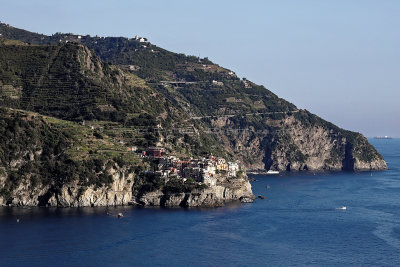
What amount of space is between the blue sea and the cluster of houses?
23.6 ft

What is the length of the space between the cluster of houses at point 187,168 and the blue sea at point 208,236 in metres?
7.20

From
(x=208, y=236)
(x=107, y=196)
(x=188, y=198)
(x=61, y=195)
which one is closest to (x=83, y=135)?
(x=107, y=196)

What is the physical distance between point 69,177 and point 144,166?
14584mm

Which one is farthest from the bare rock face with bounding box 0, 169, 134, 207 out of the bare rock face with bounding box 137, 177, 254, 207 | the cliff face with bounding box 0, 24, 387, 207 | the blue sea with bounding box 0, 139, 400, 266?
the bare rock face with bounding box 137, 177, 254, 207

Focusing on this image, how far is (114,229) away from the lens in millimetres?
95688

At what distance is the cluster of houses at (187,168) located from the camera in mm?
120312

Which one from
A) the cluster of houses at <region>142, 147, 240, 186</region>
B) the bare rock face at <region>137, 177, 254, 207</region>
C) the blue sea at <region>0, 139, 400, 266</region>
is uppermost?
the cluster of houses at <region>142, 147, 240, 186</region>

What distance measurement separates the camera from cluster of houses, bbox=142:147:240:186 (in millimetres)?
120312

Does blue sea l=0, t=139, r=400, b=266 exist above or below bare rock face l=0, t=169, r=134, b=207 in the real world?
below

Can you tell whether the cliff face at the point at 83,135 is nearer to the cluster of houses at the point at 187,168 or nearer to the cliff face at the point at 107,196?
the cliff face at the point at 107,196

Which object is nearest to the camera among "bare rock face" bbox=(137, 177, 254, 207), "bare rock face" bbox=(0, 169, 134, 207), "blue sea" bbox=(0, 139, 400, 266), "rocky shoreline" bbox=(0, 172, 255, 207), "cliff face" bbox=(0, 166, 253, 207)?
"blue sea" bbox=(0, 139, 400, 266)

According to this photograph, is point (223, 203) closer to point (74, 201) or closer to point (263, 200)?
point (263, 200)

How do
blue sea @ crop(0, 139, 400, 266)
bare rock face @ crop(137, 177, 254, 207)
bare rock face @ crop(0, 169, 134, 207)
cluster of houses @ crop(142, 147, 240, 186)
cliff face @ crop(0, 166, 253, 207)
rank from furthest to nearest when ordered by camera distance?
1. cluster of houses @ crop(142, 147, 240, 186)
2. bare rock face @ crop(137, 177, 254, 207)
3. cliff face @ crop(0, 166, 253, 207)
4. bare rock face @ crop(0, 169, 134, 207)
5. blue sea @ crop(0, 139, 400, 266)

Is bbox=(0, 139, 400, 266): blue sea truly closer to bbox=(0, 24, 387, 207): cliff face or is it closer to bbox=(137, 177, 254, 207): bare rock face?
bbox=(137, 177, 254, 207): bare rock face
